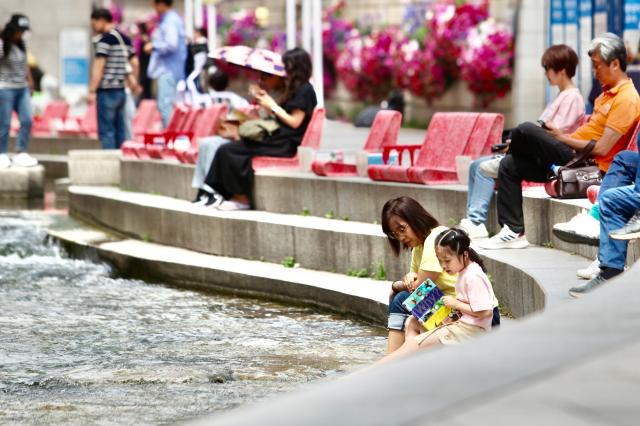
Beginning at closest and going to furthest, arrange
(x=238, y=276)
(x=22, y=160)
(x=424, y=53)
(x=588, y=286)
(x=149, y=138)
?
(x=588, y=286) → (x=238, y=276) → (x=149, y=138) → (x=22, y=160) → (x=424, y=53)

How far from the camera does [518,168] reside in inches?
371

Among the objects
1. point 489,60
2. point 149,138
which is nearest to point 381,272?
point 149,138

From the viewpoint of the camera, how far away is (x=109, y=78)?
17.8 metres

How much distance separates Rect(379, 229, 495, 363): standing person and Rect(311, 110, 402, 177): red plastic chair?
18.1 feet

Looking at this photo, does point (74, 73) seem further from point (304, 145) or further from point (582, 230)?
point (582, 230)

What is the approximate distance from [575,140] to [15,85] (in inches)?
406

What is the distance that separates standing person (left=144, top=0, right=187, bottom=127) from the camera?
→ 1841 centimetres

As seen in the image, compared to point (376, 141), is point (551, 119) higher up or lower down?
higher up

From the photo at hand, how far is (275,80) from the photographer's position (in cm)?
1304

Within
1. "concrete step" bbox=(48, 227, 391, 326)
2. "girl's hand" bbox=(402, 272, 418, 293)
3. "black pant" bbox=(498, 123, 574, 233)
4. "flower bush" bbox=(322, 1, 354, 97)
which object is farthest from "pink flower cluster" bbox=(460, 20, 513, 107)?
"girl's hand" bbox=(402, 272, 418, 293)

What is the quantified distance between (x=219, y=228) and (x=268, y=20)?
72.0ft

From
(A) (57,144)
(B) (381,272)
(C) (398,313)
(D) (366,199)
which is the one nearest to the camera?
(C) (398,313)

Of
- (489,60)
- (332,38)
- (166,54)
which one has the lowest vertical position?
(489,60)

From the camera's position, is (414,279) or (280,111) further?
(280,111)
